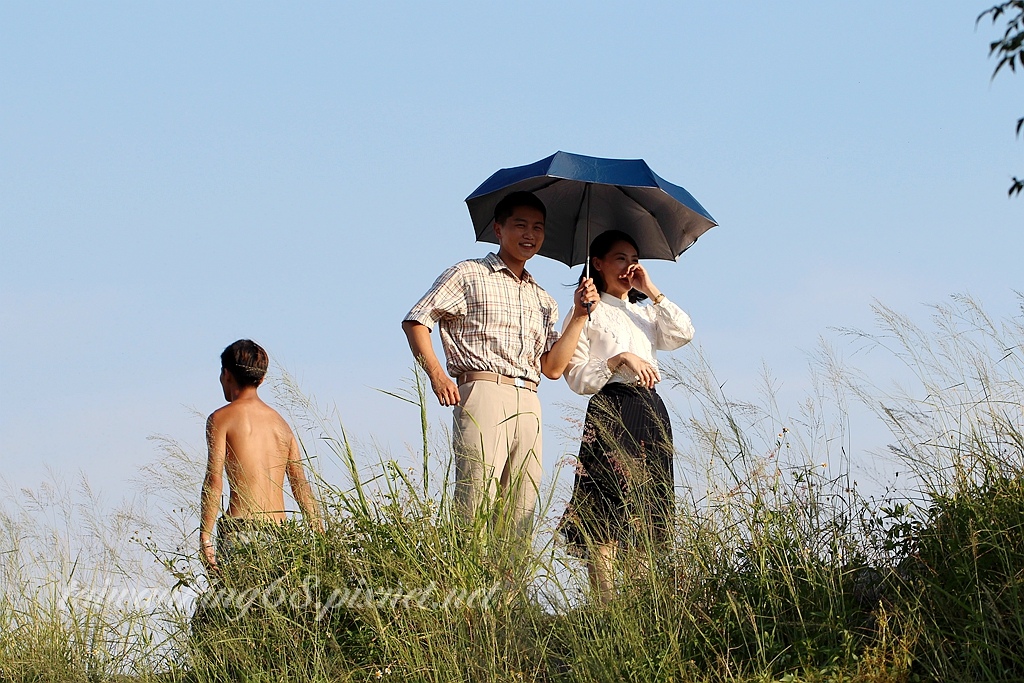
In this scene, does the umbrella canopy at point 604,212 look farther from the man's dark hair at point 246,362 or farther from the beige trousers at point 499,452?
the man's dark hair at point 246,362

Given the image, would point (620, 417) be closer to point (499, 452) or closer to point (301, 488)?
point (499, 452)

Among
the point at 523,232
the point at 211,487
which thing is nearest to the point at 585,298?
the point at 523,232

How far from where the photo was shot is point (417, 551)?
14.5ft

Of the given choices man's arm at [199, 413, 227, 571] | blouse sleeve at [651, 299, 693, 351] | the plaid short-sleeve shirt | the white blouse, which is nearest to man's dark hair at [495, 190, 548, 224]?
the plaid short-sleeve shirt

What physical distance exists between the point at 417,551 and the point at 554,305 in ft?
5.12

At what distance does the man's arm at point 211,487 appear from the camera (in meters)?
4.78

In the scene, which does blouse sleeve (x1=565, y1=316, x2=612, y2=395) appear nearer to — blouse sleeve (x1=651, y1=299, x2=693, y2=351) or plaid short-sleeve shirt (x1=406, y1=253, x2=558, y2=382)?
plaid short-sleeve shirt (x1=406, y1=253, x2=558, y2=382)

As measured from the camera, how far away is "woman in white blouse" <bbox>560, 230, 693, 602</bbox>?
4.63 meters

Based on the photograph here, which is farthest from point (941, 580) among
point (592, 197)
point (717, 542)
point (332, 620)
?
point (592, 197)

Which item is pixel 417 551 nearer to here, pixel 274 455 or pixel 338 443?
pixel 338 443

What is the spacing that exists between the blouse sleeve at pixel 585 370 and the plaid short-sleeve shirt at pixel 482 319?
21 cm

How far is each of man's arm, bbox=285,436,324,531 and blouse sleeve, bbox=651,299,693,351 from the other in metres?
1.89

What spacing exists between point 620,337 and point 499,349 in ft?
2.13

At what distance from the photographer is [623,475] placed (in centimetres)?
479
